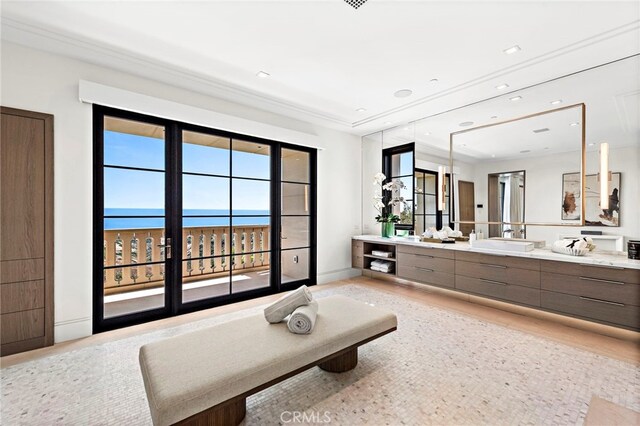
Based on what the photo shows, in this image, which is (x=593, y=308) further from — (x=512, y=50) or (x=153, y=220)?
(x=153, y=220)

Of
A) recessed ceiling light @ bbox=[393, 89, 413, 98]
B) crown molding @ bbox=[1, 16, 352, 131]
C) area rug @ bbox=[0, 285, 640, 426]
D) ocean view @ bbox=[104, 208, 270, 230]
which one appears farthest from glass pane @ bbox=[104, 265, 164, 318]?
recessed ceiling light @ bbox=[393, 89, 413, 98]

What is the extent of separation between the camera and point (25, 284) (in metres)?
2.46

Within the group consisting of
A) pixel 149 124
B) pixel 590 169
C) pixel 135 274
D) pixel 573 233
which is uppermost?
pixel 149 124

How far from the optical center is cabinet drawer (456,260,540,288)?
10.1 feet

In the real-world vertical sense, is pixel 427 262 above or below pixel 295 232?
below

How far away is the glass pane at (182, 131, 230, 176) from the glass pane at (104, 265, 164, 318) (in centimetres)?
133

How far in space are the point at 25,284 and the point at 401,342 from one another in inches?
136

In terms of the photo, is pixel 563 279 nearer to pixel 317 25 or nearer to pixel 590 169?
pixel 590 169

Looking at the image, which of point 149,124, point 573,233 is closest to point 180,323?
point 149,124

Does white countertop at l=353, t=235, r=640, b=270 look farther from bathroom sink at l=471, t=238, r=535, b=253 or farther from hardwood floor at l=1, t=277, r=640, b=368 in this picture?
hardwood floor at l=1, t=277, r=640, b=368

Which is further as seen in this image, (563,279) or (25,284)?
(563,279)

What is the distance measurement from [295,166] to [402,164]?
1.89m

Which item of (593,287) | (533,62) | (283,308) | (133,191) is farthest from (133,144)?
(593,287)

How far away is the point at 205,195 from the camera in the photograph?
364 centimetres
